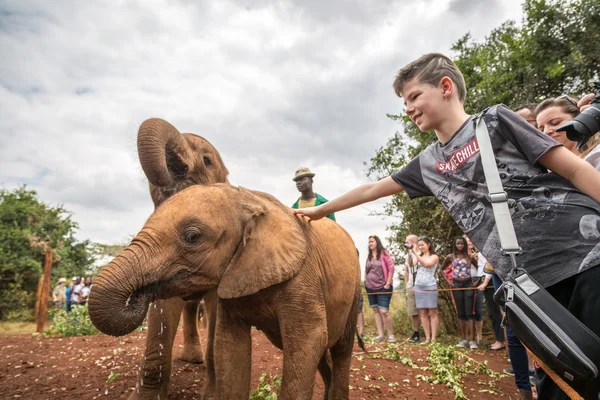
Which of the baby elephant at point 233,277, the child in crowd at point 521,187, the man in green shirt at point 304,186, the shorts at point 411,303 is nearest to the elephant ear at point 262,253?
the baby elephant at point 233,277

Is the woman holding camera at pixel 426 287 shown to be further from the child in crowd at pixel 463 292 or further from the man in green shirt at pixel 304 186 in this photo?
the man in green shirt at pixel 304 186

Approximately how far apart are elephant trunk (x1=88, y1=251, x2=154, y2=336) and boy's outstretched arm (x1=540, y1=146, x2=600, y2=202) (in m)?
2.27

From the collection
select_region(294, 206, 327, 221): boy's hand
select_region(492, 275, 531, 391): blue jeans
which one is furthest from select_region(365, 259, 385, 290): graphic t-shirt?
select_region(294, 206, 327, 221): boy's hand

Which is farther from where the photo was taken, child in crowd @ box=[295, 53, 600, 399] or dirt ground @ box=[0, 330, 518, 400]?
dirt ground @ box=[0, 330, 518, 400]

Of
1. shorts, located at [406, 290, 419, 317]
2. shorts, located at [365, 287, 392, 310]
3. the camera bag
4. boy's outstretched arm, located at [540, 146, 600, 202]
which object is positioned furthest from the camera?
shorts, located at [406, 290, 419, 317]

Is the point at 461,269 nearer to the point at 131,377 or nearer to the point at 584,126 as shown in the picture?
the point at 131,377

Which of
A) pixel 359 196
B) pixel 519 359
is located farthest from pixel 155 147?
pixel 519 359

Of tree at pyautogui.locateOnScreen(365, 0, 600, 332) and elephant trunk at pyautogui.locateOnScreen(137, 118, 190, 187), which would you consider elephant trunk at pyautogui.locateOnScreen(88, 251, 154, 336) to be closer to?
Answer: elephant trunk at pyautogui.locateOnScreen(137, 118, 190, 187)

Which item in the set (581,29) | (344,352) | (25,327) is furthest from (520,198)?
(25,327)

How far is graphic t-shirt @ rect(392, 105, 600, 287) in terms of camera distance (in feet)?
5.81

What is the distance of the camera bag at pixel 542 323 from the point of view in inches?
59.4

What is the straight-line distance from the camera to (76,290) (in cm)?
1706

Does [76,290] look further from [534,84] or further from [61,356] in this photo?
[534,84]

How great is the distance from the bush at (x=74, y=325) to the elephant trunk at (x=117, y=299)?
370 inches
